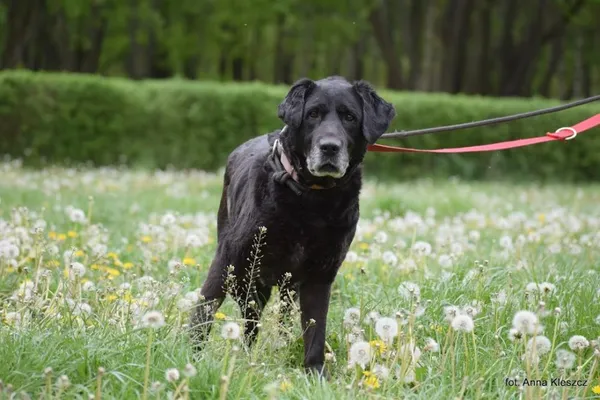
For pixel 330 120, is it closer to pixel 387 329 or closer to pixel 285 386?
pixel 387 329

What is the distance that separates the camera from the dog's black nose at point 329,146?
384 cm

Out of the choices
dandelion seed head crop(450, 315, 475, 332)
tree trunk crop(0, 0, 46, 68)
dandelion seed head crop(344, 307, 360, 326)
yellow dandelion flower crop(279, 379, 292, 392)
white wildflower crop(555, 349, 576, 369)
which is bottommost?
yellow dandelion flower crop(279, 379, 292, 392)

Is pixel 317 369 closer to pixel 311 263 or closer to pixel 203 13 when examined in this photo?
pixel 311 263

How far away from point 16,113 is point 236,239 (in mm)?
13175

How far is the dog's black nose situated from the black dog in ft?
0.14

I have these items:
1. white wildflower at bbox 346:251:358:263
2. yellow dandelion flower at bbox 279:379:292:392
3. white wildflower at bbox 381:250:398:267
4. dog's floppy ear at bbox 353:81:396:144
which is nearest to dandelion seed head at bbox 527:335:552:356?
yellow dandelion flower at bbox 279:379:292:392

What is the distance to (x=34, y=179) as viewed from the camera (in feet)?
41.6

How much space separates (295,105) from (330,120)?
192 mm

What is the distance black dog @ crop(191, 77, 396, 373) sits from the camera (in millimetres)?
4027

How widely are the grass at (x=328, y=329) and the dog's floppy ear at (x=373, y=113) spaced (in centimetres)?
83

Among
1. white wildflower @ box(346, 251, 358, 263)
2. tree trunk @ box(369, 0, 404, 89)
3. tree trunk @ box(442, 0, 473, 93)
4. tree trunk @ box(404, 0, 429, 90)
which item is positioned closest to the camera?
white wildflower @ box(346, 251, 358, 263)

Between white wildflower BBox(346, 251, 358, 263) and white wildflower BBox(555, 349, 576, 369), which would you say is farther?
white wildflower BBox(346, 251, 358, 263)

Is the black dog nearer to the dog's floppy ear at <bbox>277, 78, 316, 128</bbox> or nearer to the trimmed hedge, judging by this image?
the dog's floppy ear at <bbox>277, 78, 316, 128</bbox>

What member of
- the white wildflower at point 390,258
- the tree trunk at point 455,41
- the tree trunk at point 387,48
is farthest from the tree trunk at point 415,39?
the white wildflower at point 390,258
